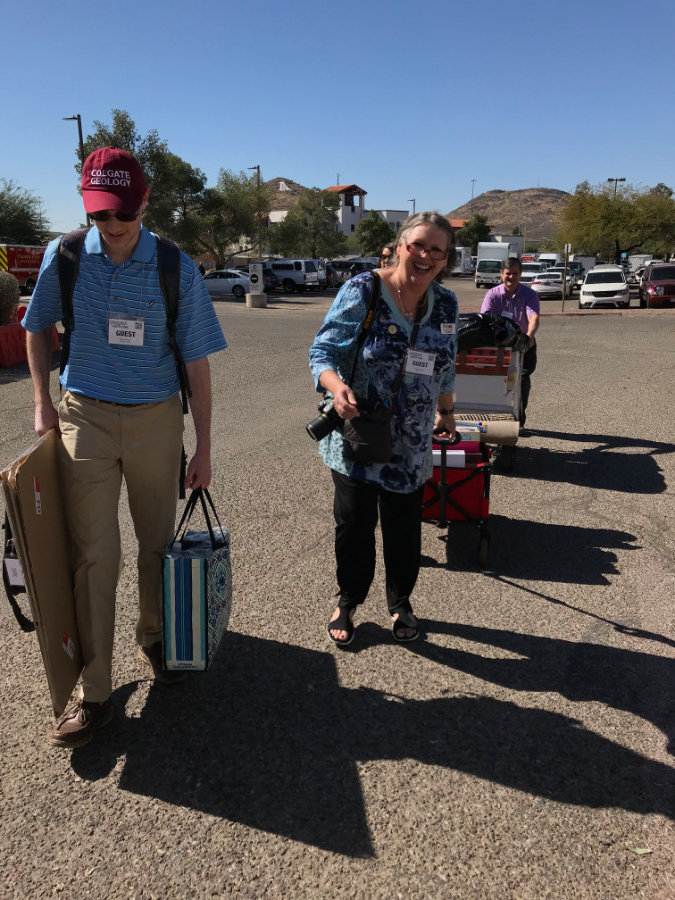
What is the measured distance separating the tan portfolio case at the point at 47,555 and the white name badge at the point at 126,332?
42 cm

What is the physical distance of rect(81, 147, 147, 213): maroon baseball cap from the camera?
2.36 meters

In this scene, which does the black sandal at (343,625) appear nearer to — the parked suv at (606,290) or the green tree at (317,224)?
the parked suv at (606,290)

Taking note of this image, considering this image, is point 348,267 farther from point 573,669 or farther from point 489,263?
point 573,669

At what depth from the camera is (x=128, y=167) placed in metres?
2.41

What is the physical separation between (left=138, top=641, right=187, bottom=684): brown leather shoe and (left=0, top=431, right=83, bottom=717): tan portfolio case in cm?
36

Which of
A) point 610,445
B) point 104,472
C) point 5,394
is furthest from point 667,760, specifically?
point 5,394

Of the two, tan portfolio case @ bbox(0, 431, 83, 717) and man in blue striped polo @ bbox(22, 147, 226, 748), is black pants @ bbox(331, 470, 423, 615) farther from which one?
tan portfolio case @ bbox(0, 431, 83, 717)

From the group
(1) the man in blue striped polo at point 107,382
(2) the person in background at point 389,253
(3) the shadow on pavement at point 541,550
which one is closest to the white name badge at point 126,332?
(1) the man in blue striped polo at point 107,382

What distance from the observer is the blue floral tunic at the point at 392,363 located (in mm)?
2941

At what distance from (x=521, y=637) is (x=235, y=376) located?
26.8 ft

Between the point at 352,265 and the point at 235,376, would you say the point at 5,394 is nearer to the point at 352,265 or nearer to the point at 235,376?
the point at 235,376

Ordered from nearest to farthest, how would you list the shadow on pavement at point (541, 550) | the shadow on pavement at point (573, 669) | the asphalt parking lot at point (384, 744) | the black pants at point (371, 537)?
the asphalt parking lot at point (384, 744)
the shadow on pavement at point (573, 669)
the black pants at point (371, 537)
the shadow on pavement at point (541, 550)

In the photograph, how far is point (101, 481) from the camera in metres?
2.60

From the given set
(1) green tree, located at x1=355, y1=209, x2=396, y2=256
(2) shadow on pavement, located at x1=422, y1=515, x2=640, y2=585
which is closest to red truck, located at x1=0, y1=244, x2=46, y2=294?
(2) shadow on pavement, located at x1=422, y1=515, x2=640, y2=585
